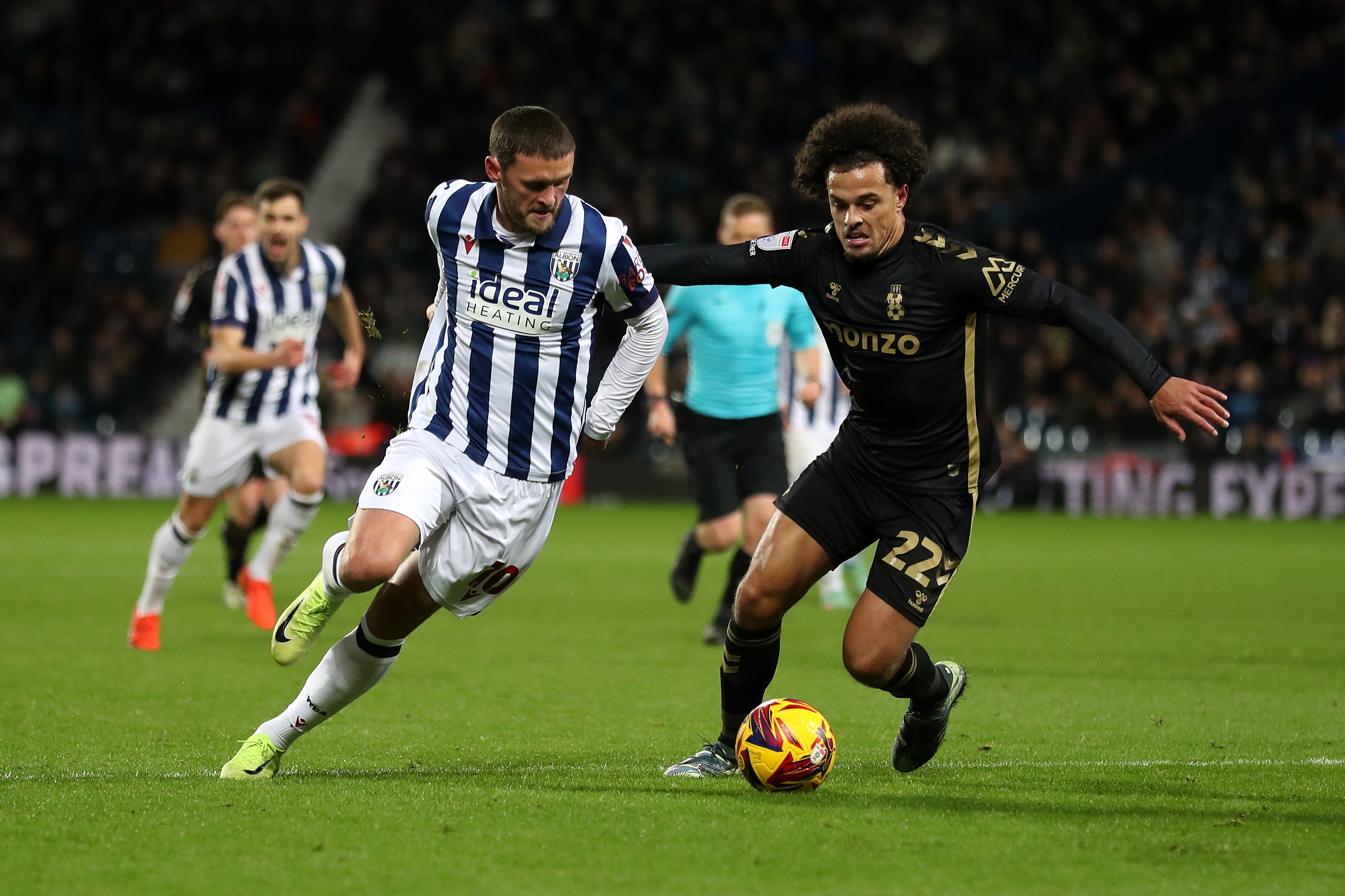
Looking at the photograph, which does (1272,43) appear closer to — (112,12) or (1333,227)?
(1333,227)

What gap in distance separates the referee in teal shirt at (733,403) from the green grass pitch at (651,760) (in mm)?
793

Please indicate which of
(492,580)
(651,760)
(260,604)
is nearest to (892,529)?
(651,760)

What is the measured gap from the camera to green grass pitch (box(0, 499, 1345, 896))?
4.01 m

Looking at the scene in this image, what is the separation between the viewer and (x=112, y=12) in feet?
93.7

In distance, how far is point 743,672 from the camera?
5.42 meters

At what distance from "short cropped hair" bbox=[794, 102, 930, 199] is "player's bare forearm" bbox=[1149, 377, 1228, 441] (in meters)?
1.07

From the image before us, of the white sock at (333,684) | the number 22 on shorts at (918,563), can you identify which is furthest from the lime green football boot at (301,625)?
the number 22 on shorts at (918,563)

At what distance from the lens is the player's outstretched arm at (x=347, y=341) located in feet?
30.7

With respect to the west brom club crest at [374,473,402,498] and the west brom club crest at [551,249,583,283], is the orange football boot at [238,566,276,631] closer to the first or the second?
the west brom club crest at [374,473,402,498]

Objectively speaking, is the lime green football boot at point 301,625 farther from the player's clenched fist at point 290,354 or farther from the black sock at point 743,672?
the player's clenched fist at point 290,354

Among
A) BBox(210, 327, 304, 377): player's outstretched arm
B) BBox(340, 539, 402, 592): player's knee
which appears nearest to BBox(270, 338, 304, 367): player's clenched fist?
BBox(210, 327, 304, 377): player's outstretched arm

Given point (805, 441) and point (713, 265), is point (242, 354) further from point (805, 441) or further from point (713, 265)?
point (713, 265)

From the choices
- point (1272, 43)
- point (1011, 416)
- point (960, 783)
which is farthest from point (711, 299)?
point (1272, 43)

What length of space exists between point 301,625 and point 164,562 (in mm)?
3608
